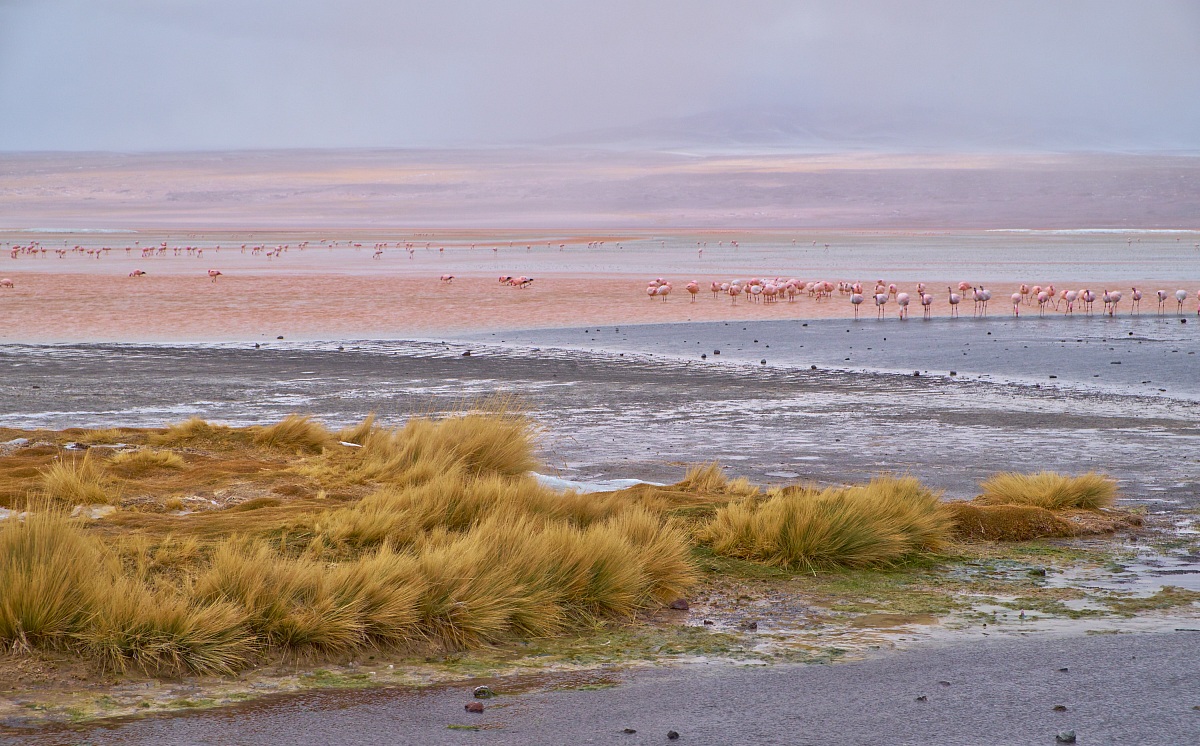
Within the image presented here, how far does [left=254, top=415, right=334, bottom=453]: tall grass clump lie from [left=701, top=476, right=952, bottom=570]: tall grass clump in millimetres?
4059

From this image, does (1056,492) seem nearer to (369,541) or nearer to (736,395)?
(369,541)

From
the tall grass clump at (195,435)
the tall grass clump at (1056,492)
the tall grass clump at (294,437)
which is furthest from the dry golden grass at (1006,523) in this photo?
the tall grass clump at (195,435)

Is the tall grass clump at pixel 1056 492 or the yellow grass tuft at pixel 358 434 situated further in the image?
the yellow grass tuft at pixel 358 434

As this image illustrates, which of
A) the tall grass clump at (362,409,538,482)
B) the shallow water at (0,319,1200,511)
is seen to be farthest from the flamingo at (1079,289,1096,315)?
the tall grass clump at (362,409,538,482)

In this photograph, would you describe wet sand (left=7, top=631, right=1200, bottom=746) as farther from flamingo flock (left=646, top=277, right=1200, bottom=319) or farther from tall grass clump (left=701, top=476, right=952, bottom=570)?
flamingo flock (left=646, top=277, right=1200, bottom=319)

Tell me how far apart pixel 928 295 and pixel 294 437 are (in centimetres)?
2476

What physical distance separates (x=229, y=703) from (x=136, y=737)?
19.8 inches

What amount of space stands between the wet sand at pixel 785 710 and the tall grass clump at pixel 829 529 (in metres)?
1.92

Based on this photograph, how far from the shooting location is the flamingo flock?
3145 centimetres

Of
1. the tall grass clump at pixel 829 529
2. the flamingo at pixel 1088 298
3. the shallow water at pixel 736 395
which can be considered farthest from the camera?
the flamingo at pixel 1088 298

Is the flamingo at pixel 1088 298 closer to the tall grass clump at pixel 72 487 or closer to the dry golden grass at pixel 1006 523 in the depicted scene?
the dry golden grass at pixel 1006 523

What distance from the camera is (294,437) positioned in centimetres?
1080

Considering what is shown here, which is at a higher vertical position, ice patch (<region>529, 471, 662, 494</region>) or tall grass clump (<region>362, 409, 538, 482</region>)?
tall grass clump (<region>362, 409, 538, 482</region>)

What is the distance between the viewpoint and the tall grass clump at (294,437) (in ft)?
35.2
